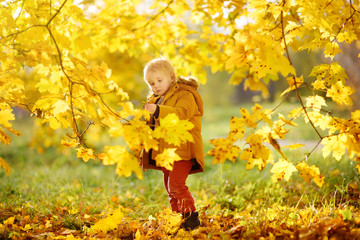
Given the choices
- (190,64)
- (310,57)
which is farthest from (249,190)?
(310,57)

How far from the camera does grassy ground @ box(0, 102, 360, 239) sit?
7.41 ft

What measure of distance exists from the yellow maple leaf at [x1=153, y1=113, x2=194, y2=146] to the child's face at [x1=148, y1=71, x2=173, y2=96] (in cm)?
87

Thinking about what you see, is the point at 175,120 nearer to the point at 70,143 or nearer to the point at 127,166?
the point at 127,166

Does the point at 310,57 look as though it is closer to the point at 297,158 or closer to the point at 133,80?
the point at 133,80

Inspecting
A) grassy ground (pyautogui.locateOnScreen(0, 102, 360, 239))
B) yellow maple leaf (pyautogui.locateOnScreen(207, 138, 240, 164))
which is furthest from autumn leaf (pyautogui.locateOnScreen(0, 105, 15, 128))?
yellow maple leaf (pyautogui.locateOnScreen(207, 138, 240, 164))

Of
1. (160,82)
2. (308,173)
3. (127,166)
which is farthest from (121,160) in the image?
(308,173)

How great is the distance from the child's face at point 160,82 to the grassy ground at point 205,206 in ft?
3.15

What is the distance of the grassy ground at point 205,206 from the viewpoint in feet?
7.41

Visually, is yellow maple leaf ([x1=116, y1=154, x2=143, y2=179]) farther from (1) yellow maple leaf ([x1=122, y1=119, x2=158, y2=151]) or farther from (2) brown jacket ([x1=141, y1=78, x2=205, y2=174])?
(2) brown jacket ([x1=141, y1=78, x2=205, y2=174])

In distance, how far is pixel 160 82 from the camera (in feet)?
8.53

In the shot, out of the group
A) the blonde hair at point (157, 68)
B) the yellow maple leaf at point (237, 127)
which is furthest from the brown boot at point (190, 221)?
the blonde hair at point (157, 68)

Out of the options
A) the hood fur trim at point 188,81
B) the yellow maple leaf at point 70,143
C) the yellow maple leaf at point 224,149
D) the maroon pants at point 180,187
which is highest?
the hood fur trim at point 188,81

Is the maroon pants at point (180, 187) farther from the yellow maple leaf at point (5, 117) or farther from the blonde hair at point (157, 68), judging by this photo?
the yellow maple leaf at point (5, 117)

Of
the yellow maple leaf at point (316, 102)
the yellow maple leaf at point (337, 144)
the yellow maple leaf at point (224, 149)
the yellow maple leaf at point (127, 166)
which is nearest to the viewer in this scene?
the yellow maple leaf at point (127, 166)
